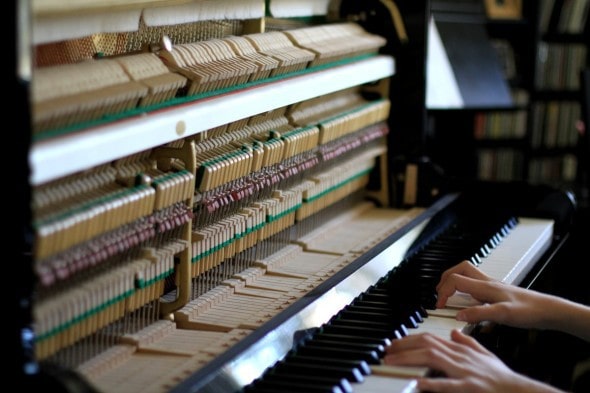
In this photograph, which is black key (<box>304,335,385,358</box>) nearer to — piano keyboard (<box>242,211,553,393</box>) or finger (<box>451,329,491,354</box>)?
piano keyboard (<box>242,211,553,393</box>)

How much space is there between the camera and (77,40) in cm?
220

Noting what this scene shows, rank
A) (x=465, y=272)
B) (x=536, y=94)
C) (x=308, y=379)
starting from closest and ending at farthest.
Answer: (x=308, y=379)
(x=465, y=272)
(x=536, y=94)

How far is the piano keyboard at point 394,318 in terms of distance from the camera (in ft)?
6.68

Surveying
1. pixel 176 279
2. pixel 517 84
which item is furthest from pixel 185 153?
pixel 517 84

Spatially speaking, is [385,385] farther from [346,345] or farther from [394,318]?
[394,318]

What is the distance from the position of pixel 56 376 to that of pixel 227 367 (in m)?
0.40

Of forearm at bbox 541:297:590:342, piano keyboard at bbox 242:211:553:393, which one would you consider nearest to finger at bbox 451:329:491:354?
piano keyboard at bbox 242:211:553:393

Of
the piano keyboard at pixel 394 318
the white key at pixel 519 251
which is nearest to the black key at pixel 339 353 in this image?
the piano keyboard at pixel 394 318

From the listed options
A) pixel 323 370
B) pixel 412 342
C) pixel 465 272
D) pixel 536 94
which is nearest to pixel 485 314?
pixel 465 272

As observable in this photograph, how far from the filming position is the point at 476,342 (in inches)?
Answer: 87.7

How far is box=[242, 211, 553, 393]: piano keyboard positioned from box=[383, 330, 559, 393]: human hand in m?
0.03

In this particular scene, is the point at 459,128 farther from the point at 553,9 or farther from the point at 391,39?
the point at 391,39

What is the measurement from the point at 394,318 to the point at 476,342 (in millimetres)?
270

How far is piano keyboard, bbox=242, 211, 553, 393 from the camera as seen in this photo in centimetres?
204
